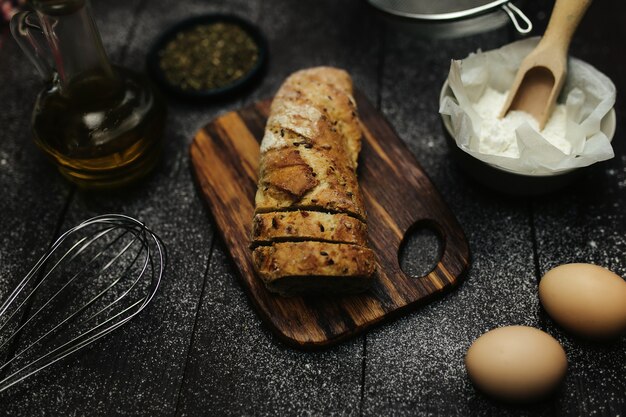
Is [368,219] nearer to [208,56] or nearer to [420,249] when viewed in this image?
[420,249]

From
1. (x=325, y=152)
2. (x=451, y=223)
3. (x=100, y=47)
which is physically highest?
(x=100, y=47)

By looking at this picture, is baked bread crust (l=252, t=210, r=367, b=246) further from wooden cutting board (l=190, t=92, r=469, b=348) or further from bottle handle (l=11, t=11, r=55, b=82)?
bottle handle (l=11, t=11, r=55, b=82)

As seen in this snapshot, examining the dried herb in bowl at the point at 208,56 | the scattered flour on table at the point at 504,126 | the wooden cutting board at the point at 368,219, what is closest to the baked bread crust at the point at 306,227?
the wooden cutting board at the point at 368,219

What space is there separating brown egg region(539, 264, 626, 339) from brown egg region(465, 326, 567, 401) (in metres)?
0.09

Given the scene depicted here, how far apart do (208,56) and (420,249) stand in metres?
0.86

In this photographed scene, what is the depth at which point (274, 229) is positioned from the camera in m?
1.20

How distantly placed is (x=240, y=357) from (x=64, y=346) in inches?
15.0

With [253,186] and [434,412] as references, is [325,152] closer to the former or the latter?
[253,186]

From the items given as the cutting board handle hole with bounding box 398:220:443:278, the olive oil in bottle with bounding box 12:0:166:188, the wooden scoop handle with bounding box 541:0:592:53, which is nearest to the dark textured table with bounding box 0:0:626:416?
the cutting board handle hole with bounding box 398:220:443:278

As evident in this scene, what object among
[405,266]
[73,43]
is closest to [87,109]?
[73,43]

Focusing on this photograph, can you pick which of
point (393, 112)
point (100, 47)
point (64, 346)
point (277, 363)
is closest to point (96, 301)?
point (64, 346)

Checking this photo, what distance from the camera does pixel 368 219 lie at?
4.54 feet

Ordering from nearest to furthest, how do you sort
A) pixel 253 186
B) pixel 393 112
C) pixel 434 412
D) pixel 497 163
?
1. pixel 434 412
2. pixel 497 163
3. pixel 253 186
4. pixel 393 112

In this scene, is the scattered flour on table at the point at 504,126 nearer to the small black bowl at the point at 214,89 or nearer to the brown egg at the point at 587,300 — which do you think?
the brown egg at the point at 587,300
